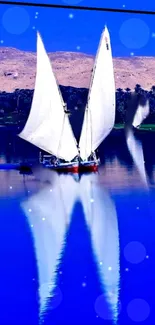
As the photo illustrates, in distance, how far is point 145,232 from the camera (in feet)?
97.2

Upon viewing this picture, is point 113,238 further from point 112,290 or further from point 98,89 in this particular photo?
point 98,89

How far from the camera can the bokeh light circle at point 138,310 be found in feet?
56.3

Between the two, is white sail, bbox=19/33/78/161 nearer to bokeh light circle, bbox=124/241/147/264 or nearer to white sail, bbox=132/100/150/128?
bokeh light circle, bbox=124/241/147/264

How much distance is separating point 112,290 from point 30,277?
3.12 m

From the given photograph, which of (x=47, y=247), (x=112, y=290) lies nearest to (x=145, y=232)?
(x=47, y=247)

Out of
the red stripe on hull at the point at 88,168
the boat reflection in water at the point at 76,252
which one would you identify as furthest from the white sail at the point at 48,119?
the boat reflection in water at the point at 76,252

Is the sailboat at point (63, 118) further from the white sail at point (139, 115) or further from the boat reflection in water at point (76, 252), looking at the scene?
the white sail at point (139, 115)

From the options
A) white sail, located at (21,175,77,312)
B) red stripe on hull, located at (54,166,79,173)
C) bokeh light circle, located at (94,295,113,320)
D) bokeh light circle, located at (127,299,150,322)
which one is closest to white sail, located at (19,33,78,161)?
red stripe on hull, located at (54,166,79,173)

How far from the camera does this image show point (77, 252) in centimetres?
2522

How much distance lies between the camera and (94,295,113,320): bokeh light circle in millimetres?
17281

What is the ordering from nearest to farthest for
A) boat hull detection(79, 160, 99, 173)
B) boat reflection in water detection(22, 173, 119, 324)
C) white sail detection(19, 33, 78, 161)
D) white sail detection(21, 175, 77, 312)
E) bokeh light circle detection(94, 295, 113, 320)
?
1. bokeh light circle detection(94, 295, 113, 320)
2. boat reflection in water detection(22, 173, 119, 324)
3. white sail detection(21, 175, 77, 312)
4. boat hull detection(79, 160, 99, 173)
5. white sail detection(19, 33, 78, 161)

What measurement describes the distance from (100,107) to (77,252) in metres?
33.4

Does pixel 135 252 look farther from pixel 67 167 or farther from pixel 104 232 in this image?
pixel 67 167

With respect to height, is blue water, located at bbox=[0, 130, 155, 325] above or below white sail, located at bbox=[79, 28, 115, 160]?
below
